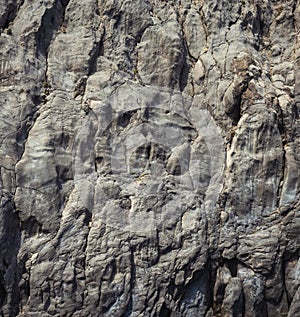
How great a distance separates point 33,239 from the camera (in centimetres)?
1223

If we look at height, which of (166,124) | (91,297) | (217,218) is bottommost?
(91,297)

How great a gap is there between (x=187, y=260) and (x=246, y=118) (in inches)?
162

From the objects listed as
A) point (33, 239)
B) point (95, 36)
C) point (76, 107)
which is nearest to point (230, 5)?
point (95, 36)

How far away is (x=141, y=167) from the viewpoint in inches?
520

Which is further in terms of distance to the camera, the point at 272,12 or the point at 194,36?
the point at 272,12

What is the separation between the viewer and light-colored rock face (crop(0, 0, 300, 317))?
12.3 metres

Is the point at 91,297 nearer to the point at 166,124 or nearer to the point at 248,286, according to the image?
the point at 248,286

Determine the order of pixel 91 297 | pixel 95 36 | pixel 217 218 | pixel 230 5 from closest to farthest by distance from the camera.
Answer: pixel 91 297, pixel 217 218, pixel 95 36, pixel 230 5

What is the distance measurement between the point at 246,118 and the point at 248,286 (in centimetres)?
441

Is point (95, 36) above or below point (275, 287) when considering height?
above

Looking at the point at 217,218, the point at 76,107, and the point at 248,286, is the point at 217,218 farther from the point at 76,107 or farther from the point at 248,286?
the point at 76,107

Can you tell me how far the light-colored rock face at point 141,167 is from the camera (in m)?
12.3

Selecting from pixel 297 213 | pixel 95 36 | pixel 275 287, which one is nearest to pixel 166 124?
pixel 95 36

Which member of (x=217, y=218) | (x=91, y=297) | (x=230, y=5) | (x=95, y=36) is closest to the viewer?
(x=91, y=297)
